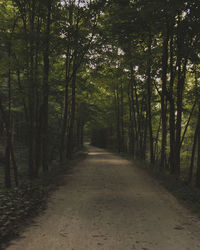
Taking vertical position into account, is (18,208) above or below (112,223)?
above

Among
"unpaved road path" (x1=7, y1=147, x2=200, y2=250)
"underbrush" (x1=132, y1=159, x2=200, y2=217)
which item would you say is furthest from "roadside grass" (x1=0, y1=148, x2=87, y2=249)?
"underbrush" (x1=132, y1=159, x2=200, y2=217)

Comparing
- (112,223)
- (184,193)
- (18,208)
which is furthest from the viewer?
(184,193)

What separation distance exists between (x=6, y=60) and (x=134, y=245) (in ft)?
29.3

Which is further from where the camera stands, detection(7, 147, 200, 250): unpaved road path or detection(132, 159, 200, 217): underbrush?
detection(132, 159, 200, 217): underbrush

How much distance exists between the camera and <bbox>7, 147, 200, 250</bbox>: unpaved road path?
439 centimetres

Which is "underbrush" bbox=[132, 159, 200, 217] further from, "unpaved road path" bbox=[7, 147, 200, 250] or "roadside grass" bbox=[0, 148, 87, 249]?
"roadside grass" bbox=[0, 148, 87, 249]

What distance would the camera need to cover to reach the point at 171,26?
36.6ft

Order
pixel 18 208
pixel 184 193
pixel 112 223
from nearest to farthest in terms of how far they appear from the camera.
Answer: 1. pixel 112 223
2. pixel 18 208
3. pixel 184 193

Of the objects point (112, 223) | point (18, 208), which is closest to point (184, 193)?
point (112, 223)

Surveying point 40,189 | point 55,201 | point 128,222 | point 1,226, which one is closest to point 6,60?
point 40,189

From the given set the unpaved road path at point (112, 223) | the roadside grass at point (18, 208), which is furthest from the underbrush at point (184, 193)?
the roadside grass at point (18, 208)

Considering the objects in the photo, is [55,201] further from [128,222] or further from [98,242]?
[98,242]

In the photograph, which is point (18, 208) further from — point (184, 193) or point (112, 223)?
point (184, 193)

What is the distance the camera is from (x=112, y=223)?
5.49 metres
